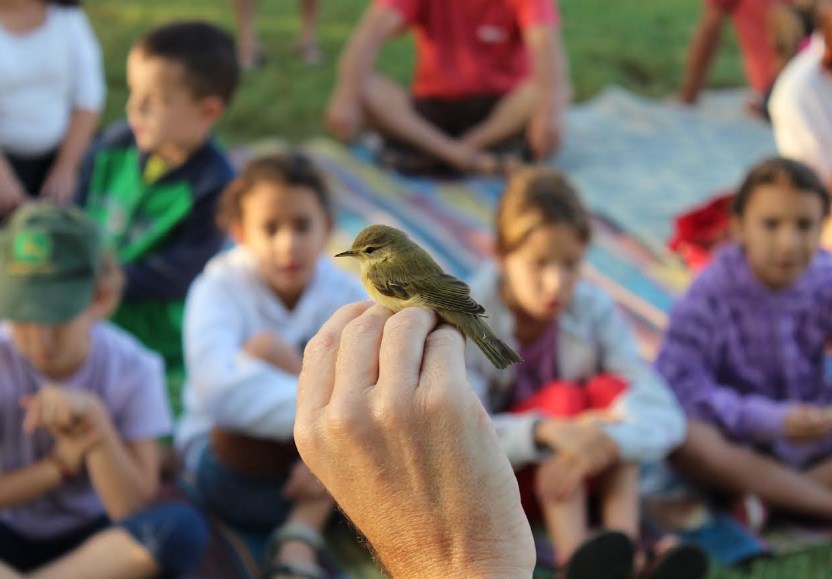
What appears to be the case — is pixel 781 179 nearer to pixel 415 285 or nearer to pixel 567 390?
pixel 567 390

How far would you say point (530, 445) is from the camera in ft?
10.2

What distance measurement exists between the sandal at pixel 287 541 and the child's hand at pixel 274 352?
1.51 feet

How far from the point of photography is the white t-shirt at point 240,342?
3.03 meters

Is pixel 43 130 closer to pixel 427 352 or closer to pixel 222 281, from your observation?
pixel 222 281

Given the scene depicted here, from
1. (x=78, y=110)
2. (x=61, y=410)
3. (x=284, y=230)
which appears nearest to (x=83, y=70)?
(x=78, y=110)

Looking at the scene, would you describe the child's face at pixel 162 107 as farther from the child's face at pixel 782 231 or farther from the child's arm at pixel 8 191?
the child's face at pixel 782 231

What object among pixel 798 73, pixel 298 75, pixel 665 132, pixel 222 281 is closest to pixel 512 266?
pixel 222 281

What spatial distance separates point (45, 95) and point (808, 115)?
3294 millimetres

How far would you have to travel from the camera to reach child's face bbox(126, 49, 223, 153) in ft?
13.4

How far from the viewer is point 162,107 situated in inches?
161

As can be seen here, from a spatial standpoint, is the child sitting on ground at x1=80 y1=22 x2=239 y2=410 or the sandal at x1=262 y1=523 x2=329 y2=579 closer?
the sandal at x1=262 y1=523 x2=329 y2=579

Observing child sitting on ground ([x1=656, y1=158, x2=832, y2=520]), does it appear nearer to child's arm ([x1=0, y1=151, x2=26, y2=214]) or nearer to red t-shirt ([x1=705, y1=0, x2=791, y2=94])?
child's arm ([x1=0, y1=151, x2=26, y2=214])

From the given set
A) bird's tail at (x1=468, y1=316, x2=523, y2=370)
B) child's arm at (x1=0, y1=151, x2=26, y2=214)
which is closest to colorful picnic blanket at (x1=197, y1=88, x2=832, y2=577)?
child's arm at (x1=0, y1=151, x2=26, y2=214)

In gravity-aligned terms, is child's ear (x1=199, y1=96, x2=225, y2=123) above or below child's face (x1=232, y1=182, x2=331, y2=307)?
above
